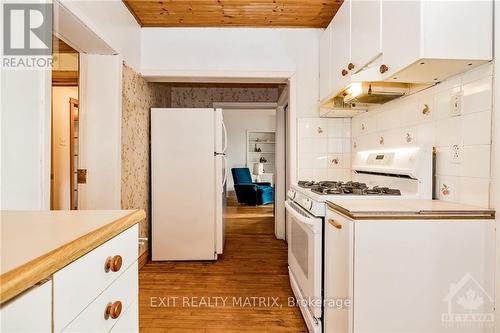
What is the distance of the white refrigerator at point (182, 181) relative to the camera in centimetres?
307

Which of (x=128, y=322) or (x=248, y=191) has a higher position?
(x=128, y=322)

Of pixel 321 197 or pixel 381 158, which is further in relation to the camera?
pixel 381 158

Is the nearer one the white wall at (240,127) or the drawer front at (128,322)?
the drawer front at (128,322)

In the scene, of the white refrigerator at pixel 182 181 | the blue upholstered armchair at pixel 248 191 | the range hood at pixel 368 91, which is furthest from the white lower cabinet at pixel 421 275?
the blue upholstered armchair at pixel 248 191

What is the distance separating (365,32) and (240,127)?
20.2ft

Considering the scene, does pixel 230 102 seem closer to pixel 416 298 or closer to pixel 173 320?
pixel 173 320

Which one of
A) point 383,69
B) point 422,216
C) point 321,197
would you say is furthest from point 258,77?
point 422,216

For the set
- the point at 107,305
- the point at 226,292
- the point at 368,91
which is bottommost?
the point at 226,292

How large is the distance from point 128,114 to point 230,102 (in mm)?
1908

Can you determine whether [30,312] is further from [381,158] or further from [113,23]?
[113,23]

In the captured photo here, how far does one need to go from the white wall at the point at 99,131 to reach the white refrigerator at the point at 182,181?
31.4 inches

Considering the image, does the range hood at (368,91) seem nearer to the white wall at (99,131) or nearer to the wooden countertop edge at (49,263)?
the wooden countertop edge at (49,263)

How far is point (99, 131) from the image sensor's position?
2273 millimetres

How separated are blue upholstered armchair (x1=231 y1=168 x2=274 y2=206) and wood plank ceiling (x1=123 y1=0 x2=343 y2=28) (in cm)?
428
